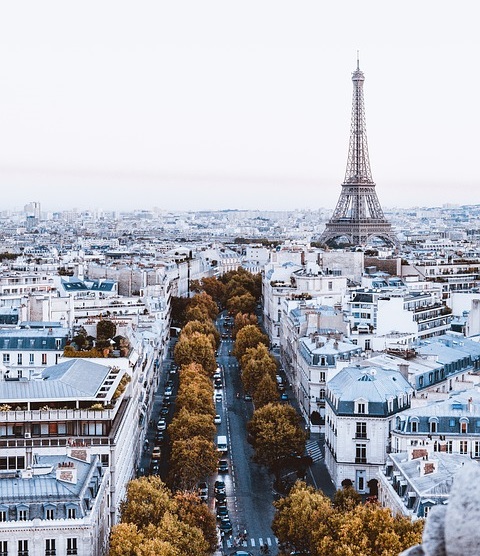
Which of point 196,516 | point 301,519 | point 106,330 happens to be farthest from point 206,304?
point 301,519

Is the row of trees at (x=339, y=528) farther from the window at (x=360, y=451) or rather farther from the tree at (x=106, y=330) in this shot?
the tree at (x=106, y=330)

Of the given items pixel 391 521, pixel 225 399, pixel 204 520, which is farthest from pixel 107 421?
pixel 225 399

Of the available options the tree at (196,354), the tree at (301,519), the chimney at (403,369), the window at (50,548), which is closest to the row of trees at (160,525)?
the window at (50,548)

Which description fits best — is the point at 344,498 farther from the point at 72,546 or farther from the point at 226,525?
the point at 72,546

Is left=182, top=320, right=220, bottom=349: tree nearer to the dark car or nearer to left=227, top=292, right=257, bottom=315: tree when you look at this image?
left=227, top=292, right=257, bottom=315: tree

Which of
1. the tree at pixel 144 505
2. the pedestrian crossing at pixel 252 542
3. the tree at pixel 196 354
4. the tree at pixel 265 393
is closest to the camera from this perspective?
the tree at pixel 144 505

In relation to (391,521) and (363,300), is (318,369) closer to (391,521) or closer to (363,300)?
(363,300)

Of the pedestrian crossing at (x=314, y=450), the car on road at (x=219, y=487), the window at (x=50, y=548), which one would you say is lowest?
Result: the car on road at (x=219, y=487)
